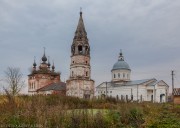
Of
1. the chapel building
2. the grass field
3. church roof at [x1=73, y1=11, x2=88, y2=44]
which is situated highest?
church roof at [x1=73, y1=11, x2=88, y2=44]

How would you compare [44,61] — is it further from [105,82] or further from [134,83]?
[134,83]

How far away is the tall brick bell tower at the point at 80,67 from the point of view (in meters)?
58.5

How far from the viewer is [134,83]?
2608 inches

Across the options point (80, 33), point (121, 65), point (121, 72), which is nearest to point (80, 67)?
point (80, 33)

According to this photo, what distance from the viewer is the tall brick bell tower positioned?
58.5m

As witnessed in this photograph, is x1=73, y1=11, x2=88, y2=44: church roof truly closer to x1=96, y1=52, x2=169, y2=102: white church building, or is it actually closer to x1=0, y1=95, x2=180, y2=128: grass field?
x1=96, y1=52, x2=169, y2=102: white church building

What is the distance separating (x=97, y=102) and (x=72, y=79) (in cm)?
4023

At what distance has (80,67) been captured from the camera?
5978 centimetres

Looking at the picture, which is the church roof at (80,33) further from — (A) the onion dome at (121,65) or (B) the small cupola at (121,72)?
(B) the small cupola at (121,72)

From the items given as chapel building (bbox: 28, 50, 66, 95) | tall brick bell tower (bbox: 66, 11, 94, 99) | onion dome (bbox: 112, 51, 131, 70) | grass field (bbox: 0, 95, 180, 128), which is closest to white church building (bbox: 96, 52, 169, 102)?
onion dome (bbox: 112, 51, 131, 70)

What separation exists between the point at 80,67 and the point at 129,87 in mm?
13080

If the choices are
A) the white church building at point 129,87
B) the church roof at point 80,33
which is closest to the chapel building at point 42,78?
the white church building at point 129,87

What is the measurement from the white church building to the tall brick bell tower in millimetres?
7758

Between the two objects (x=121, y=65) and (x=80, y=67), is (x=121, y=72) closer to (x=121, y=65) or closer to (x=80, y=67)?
(x=121, y=65)
